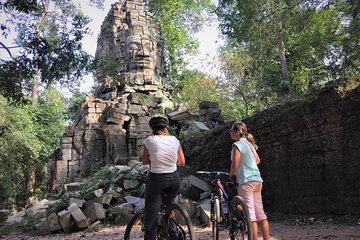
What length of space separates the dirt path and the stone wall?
0.83ft

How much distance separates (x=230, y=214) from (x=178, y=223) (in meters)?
0.86

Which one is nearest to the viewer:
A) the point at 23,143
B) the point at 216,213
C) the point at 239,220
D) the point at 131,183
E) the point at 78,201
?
the point at 239,220

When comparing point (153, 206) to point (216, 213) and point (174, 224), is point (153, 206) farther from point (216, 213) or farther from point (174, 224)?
point (216, 213)

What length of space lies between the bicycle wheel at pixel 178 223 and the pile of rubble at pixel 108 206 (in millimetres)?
3611

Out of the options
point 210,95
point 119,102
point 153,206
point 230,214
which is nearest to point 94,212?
point 230,214

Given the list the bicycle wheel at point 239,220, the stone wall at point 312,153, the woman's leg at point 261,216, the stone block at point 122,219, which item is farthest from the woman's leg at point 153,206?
the stone block at point 122,219

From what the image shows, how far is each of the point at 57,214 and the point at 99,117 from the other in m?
11.8

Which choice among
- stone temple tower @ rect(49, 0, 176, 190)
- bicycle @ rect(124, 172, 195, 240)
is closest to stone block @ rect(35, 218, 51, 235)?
bicycle @ rect(124, 172, 195, 240)

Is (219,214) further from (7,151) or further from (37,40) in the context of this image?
(7,151)

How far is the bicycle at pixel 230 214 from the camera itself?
4.03m

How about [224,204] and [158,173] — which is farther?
[224,204]

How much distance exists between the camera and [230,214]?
4.36 meters

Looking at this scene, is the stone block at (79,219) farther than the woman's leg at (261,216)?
Yes

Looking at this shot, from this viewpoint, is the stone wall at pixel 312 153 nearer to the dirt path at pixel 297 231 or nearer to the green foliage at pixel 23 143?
the dirt path at pixel 297 231
